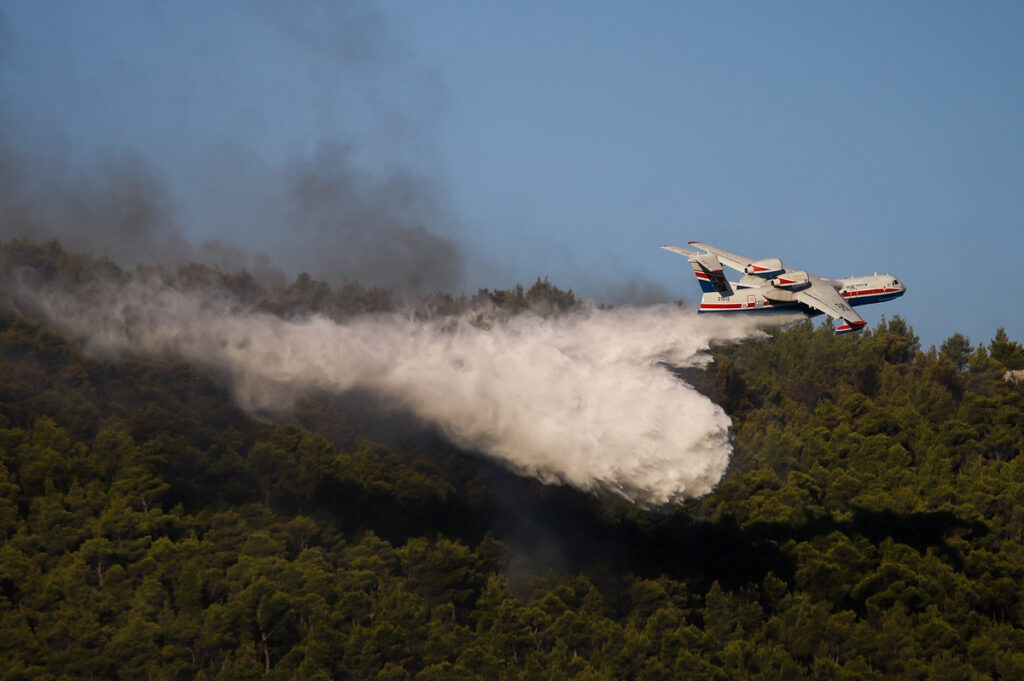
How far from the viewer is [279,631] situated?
60.3 m

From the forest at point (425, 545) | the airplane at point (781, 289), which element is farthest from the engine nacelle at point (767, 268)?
the forest at point (425, 545)

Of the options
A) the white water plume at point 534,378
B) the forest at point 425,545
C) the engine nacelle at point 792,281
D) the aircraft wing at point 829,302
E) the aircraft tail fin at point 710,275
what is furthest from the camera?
the forest at point 425,545

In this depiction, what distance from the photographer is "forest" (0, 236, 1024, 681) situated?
59.5 metres

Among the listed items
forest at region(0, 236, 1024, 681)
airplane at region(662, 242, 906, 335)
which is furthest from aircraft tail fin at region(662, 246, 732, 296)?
forest at region(0, 236, 1024, 681)

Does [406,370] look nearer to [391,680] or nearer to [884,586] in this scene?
[391,680]

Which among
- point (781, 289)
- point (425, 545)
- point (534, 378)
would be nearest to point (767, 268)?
point (781, 289)

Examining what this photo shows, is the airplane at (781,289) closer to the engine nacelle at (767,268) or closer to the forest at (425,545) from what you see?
the engine nacelle at (767,268)

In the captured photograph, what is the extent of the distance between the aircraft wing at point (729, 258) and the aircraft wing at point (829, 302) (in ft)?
10.5

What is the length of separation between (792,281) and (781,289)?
0.42 meters

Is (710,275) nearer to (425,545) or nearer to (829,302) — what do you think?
(829,302)

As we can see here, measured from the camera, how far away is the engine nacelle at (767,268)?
4775 centimetres

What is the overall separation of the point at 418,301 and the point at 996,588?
98.9 feet

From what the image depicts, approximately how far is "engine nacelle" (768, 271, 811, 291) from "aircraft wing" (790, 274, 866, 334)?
0.18 m

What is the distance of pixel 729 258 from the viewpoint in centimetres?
5097
